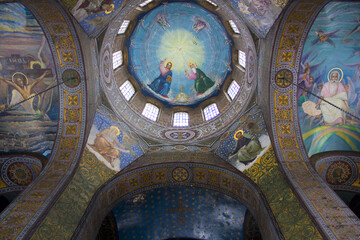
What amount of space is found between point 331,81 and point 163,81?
8.71 meters

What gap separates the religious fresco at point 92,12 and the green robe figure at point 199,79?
6.75 meters

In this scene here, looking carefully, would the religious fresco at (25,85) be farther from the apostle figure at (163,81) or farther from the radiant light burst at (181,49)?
the radiant light burst at (181,49)

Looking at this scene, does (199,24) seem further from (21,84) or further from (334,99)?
(21,84)


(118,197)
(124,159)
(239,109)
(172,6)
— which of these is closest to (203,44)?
(172,6)

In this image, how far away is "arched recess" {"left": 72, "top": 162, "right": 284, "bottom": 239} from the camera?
12.0 meters

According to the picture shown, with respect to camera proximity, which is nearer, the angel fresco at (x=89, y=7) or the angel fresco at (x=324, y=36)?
the angel fresco at (x=89, y=7)

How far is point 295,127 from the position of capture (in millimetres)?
12805

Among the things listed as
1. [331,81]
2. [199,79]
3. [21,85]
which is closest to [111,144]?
[21,85]

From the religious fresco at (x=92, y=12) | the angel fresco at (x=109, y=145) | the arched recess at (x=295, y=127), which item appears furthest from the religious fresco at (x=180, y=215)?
the religious fresco at (x=92, y=12)

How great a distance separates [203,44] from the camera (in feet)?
57.0

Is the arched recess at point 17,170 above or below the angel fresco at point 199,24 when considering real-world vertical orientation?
below

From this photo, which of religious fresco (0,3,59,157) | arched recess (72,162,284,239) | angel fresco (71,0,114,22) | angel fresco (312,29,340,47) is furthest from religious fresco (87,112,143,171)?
angel fresco (312,29,340,47)

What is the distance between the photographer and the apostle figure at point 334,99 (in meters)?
12.5

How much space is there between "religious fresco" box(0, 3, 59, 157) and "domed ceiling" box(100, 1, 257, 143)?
2351 mm
